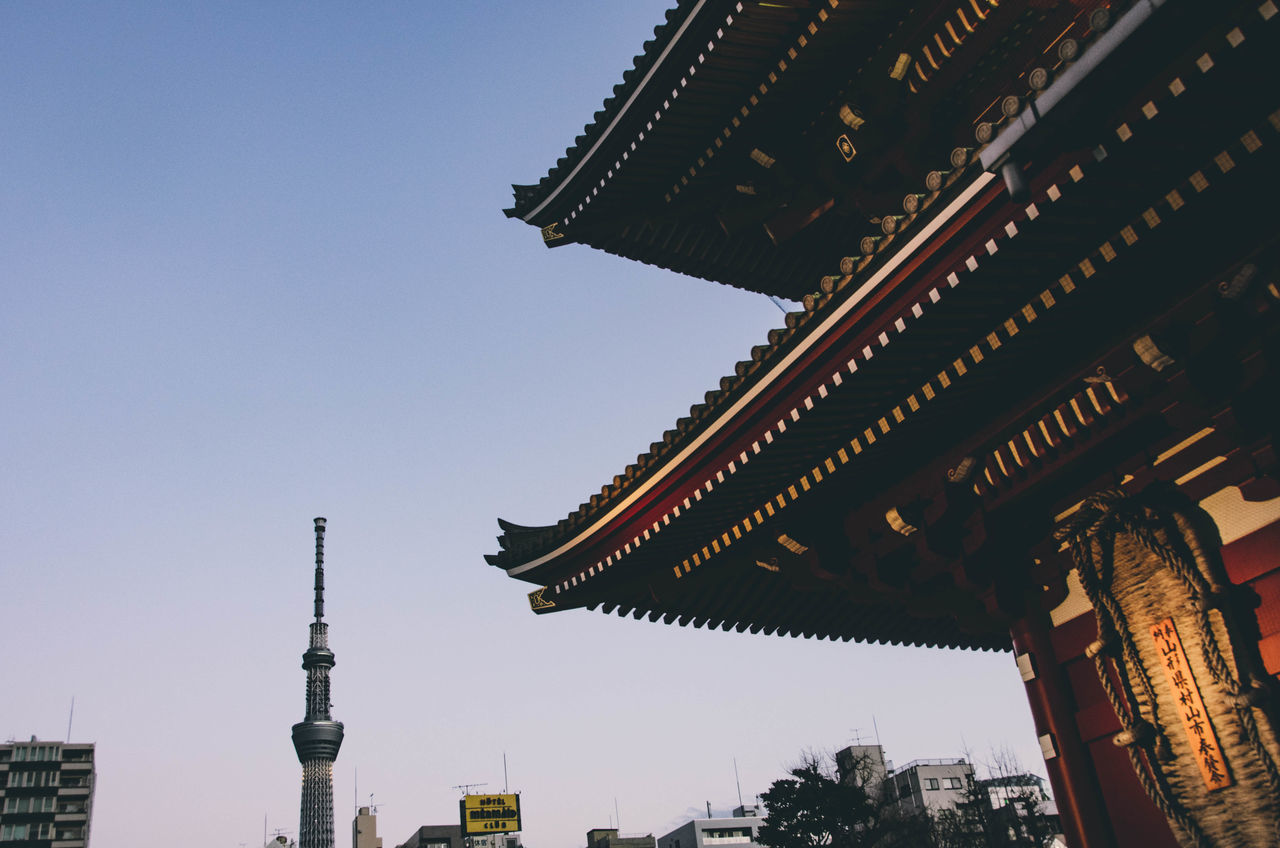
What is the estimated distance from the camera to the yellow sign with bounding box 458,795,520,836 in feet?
207

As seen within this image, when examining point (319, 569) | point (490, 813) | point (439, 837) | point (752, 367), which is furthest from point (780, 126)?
point (319, 569)

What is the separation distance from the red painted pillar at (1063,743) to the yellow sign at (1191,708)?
1115 millimetres

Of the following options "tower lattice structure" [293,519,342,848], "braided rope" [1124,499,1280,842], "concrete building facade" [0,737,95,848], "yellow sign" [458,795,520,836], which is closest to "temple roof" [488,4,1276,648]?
"braided rope" [1124,499,1280,842]

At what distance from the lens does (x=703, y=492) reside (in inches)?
367

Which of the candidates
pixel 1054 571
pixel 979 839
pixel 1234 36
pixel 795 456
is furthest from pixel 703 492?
pixel 979 839

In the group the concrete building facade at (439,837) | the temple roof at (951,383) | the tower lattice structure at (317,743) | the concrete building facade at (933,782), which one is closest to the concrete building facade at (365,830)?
the concrete building facade at (439,837)

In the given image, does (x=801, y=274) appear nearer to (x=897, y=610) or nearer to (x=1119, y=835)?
(x=897, y=610)

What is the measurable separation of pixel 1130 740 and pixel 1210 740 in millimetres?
605

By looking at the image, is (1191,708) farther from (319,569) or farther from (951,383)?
(319,569)

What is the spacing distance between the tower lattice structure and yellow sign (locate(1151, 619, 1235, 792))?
107 meters

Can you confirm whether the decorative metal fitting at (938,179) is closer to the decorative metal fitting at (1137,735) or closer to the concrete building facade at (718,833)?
the decorative metal fitting at (1137,735)

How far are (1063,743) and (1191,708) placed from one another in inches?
51.4

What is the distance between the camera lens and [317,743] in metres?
105

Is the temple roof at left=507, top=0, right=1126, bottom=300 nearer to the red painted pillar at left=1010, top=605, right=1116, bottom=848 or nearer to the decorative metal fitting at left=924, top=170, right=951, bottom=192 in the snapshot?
the decorative metal fitting at left=924, top=170, right=951, bottom=192
